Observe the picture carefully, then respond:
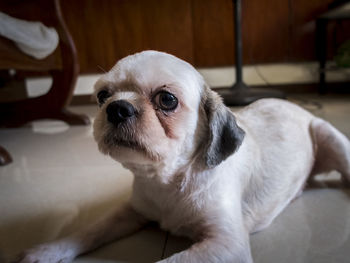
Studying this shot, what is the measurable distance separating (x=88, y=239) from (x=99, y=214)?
207 mm

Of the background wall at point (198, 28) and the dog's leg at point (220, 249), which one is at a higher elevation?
the background wall at point (198, 28)

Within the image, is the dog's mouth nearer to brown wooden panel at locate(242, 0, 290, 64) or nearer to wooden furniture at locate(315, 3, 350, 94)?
wooden furniture at locate(315, 3, 350, 94)

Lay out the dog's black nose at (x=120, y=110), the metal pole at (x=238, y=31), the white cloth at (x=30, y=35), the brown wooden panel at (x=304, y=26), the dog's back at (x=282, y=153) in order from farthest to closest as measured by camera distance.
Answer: the brown wooden panel at (x=304, y=26) < the metal pole at (x=238, y=31) < the white cloth at (x=30, y=35) < the dog's back at (x=282, y=153) < the dog's black nose at (x=120, y=110)

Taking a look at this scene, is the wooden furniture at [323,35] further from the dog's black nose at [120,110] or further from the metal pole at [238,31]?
the dog's black nose at [120,110]

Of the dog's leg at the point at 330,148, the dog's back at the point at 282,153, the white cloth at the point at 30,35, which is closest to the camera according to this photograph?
the dog's back at the point at 282,153

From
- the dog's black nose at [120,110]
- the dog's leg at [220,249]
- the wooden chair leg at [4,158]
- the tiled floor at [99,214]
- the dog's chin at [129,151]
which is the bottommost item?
the tiled floor at [99,214]

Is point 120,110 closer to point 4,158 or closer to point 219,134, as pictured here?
point 219,134

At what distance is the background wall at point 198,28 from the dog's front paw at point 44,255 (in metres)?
2.50

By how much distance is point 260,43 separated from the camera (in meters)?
3.13

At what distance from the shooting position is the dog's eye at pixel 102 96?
0.83 metres

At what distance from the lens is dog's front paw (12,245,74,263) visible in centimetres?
85

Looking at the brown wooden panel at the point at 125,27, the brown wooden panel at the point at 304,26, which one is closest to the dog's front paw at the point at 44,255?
the brown wooden panel at the point at 125,27

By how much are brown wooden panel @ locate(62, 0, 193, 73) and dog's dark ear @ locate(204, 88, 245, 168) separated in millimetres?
2353

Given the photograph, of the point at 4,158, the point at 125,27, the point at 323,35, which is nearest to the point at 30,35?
the point at 4,158
